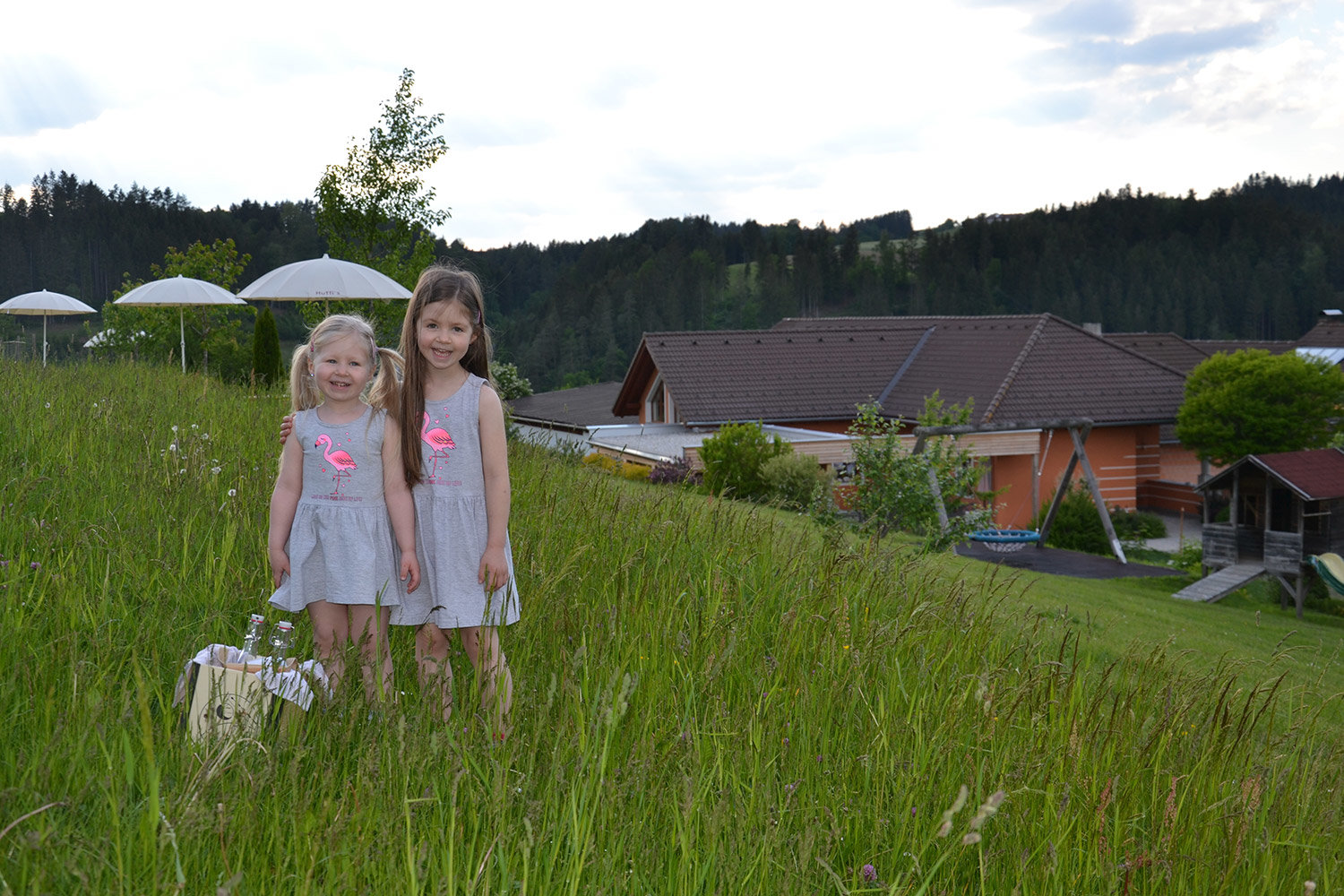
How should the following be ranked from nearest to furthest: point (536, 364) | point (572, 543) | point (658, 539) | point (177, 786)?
point (177, 786)
point (572, 543)
point (658, 539)
point (536, 364)

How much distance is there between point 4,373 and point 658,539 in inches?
230

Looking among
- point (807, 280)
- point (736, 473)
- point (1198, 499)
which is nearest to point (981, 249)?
point (807, 280)

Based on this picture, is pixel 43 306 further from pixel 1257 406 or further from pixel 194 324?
pixel 1257 406

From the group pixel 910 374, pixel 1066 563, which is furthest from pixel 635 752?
pixel 910 374

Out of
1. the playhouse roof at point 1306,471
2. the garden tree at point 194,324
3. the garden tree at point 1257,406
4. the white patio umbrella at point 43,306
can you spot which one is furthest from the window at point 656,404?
the white patio umbrella at point 43,306

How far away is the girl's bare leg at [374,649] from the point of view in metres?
2.43

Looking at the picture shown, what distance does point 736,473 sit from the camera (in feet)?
60.4

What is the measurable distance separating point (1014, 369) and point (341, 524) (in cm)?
3514

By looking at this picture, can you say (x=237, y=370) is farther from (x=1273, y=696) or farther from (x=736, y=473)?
(x=1273, y=696)

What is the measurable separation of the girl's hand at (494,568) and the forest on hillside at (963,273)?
67.9 m

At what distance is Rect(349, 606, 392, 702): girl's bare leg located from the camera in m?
2.43

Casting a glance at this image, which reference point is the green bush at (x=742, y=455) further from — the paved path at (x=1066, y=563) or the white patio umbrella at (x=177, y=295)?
the white patio umbrella at (x=177, y=295)

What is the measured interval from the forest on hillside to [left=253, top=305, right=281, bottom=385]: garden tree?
53239mm

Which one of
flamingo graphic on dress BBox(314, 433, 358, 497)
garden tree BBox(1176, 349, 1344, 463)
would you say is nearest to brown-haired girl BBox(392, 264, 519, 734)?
flamingo graphic on dress BBox(314, 433, 358, 497)
